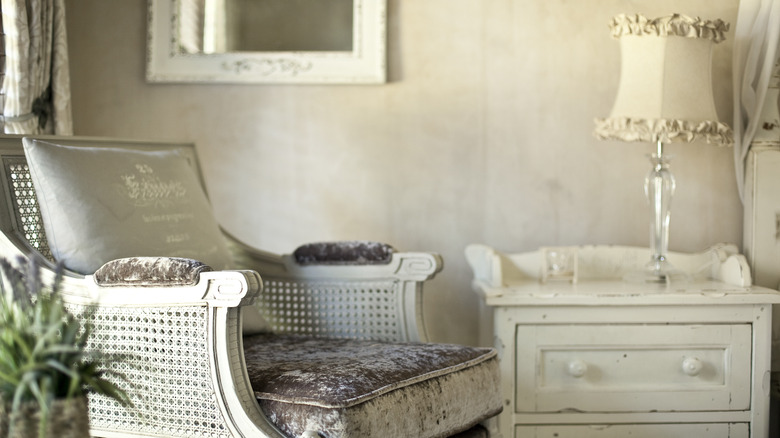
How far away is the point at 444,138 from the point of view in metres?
2.78

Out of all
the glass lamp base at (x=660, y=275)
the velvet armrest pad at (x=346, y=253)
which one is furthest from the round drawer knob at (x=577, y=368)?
the velvet armrest pad at (x=346, y=253)

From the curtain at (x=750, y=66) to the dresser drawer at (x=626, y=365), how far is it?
2.08ft

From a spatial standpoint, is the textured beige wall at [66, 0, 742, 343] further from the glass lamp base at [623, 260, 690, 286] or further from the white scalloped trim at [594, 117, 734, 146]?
the white scalloped trim at [594, 117, 734, 146]

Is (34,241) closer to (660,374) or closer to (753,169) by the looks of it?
(660,374)

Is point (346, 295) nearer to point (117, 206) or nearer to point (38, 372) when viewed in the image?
point (117, 206)

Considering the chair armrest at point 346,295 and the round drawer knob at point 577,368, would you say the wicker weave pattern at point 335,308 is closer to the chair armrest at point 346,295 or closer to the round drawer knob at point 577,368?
the chair armrest at point 346,295

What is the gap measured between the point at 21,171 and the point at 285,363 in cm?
75

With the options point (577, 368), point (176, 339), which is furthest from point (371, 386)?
point (577, 368)

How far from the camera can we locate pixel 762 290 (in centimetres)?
233

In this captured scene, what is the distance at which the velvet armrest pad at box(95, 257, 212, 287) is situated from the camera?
157 cm

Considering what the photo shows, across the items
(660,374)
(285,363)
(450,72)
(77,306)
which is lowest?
(660,374)

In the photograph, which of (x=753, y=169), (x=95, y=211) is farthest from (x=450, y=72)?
(x=95, y=211)

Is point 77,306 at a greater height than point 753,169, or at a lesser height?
lesser

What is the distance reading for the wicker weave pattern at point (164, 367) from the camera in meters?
1.60
